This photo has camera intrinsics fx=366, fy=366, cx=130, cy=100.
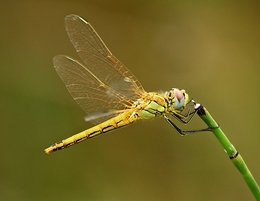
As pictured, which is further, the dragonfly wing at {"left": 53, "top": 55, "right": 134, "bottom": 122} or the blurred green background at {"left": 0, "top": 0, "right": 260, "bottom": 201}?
the blurred green background at {"left": 0, "top": 0, "right": 260, "bottom": 201}

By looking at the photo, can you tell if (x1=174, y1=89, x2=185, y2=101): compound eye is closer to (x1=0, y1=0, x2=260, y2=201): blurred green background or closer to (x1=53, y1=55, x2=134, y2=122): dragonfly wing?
(x1=53, y1=55, x2=134, y2=122): dragonfly wing

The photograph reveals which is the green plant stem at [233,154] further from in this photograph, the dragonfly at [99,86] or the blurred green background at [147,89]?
the blurred green background at [147,89]

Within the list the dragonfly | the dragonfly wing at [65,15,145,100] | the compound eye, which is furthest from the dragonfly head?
the dragonfly wing at [65,15,145,100]

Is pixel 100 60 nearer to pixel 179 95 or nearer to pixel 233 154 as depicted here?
pixel 179 95

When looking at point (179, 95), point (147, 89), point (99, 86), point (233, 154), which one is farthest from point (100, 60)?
point (147, 89)

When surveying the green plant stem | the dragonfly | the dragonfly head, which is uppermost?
the dragonfly

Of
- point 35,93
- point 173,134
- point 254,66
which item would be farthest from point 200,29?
point 35,93

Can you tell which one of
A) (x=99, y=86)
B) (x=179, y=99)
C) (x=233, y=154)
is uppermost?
(x=99, y=86)

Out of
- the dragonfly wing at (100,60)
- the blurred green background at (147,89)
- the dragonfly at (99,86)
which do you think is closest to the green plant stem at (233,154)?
the dragonfly at (99,86)
